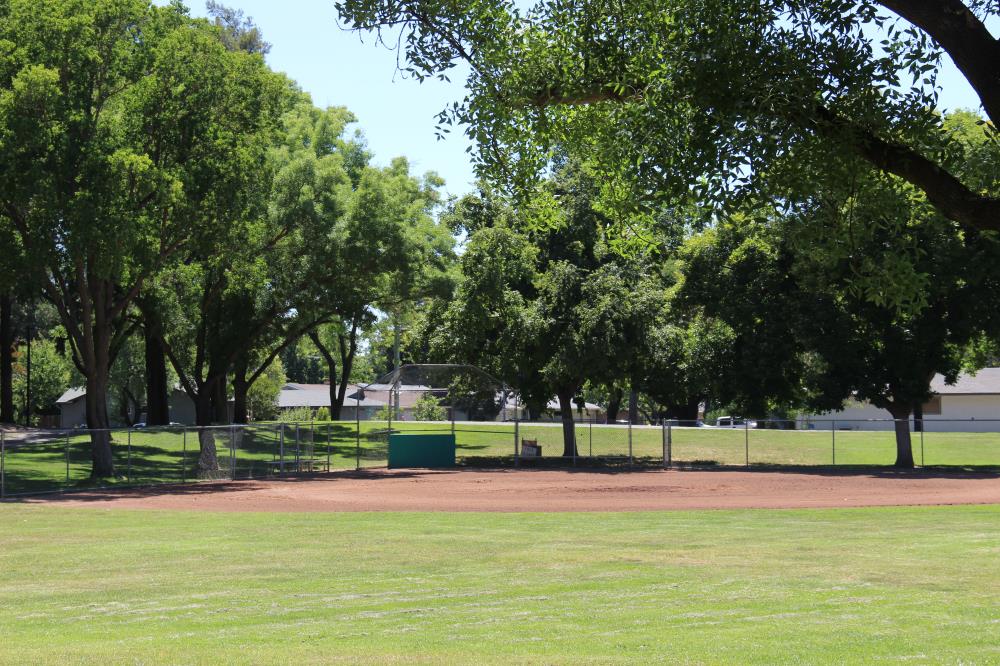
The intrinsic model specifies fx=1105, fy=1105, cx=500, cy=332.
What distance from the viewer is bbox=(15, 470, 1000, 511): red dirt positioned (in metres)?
31.1

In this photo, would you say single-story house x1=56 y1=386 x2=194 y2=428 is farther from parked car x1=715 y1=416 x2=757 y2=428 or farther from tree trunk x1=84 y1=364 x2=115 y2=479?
tree trunk x1=84 y1=364 x2=115 y2=479

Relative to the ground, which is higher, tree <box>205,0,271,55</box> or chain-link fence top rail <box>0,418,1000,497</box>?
tree <box>205,0,271,55</box>

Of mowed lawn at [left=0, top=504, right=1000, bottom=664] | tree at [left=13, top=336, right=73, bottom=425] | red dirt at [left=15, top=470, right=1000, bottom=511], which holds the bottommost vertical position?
red dirt at [left=15, top=470, right=1000, bottom=511]

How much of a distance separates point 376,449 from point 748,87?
142ft

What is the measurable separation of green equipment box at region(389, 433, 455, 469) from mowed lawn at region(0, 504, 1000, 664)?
25177mm

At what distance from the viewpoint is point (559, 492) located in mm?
36531

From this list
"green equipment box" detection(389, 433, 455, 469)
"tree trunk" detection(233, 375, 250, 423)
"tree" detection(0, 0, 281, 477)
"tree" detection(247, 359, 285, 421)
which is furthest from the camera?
"tree" detection(247, 359, 285, 421)

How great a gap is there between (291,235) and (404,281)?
5.04m

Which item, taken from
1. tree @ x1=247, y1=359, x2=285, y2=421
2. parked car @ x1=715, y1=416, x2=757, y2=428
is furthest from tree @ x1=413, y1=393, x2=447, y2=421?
tree @ x1=247, y1=359, x2=285, y2=421

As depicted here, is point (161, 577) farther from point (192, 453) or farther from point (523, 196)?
point (192, 453)

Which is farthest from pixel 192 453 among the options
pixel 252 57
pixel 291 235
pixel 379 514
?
pixel 379 514

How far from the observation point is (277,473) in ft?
143

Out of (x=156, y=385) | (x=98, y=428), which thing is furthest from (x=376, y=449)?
Result: (x=98, y=428)

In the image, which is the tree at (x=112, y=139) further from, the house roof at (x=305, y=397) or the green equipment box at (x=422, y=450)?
the house roof at (x=305, y=397)
